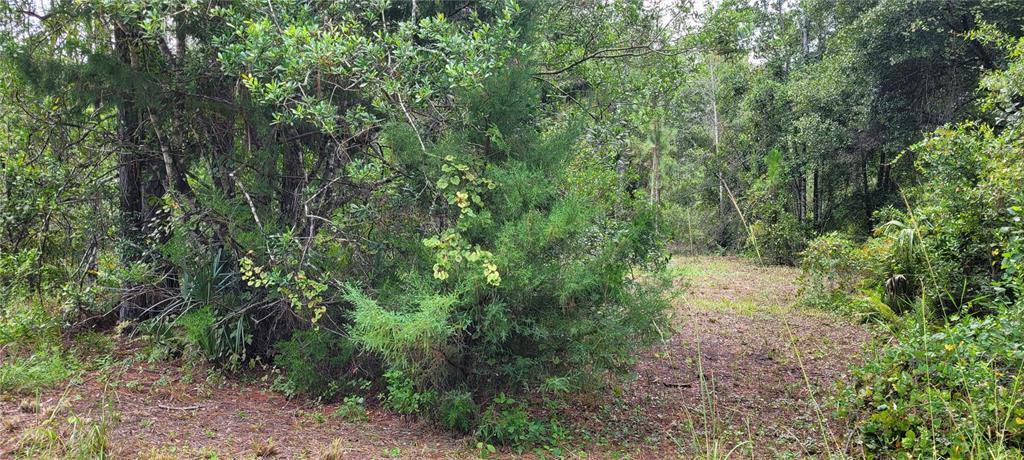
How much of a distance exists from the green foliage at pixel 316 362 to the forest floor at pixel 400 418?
0.56 feet

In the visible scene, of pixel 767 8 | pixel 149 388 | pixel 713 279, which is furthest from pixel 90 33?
pixel 767 8

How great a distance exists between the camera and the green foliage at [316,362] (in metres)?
4.78

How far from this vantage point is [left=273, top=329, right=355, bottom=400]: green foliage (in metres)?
4.78

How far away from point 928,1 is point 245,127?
1304 cm

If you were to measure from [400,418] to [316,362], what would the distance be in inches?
33.2

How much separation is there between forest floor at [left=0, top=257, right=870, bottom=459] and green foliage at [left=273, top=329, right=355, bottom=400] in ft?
0.56

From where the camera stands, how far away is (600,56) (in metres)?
6.44

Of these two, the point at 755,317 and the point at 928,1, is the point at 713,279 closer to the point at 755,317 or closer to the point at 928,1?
the point at 755,317

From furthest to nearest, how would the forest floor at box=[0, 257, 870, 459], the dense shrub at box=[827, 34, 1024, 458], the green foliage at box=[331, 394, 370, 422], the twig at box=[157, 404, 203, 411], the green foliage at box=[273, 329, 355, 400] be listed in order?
the green foliage at box=[273, 329, 355, 400]
the green foliage at box=[331, 394, 370, 422]
the twig at box=[157, 404, 203, 411]
the forest floor at box=[0, 257, 870, 459]
the dense shrub at box=[827, 34, 1024, 458]

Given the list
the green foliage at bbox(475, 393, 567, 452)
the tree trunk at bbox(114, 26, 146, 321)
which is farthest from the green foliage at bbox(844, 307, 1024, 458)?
the tree trunk at bbox(114, 26, 146, 321)

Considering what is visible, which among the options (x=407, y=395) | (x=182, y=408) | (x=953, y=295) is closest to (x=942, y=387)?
(x=407, y=395)

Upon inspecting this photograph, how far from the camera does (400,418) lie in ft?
15.1

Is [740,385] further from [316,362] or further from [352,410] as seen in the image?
[316,362]

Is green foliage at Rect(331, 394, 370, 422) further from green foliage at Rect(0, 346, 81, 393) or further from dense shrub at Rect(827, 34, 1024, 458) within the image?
dense shrub at Rect(827, 34, 1024, 458)
